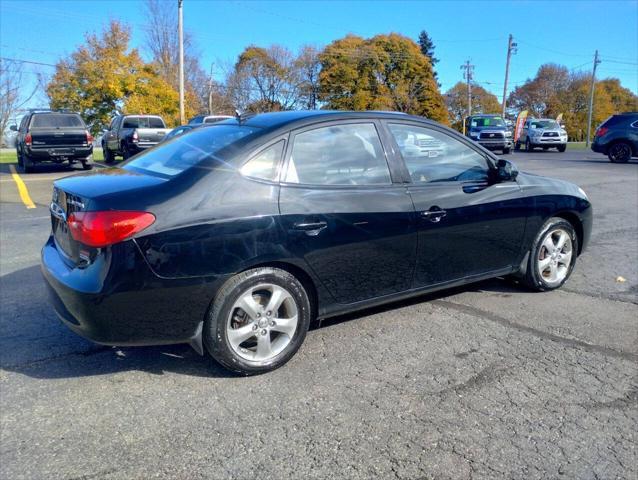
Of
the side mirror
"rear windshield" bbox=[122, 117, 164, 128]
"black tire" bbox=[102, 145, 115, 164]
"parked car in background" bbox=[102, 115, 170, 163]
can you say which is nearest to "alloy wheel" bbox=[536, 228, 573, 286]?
the side mirror

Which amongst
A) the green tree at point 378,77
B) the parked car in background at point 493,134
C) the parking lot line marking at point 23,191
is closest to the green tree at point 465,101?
the green tree at point 378,77

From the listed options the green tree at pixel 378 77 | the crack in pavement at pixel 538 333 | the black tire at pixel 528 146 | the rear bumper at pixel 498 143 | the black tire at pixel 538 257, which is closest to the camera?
the crack in pavement at pixel 538 333

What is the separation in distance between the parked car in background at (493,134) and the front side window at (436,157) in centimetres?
2343

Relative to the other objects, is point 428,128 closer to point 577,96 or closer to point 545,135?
point 545,135

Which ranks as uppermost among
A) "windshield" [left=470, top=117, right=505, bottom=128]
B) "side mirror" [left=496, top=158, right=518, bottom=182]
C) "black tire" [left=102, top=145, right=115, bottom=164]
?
"windshield" [left=470, top=117, right=505, bottom=128]

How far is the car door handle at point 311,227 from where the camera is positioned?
133 inches

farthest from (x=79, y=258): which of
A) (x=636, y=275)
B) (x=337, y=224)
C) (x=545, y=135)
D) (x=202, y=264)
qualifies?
(x=545, y=135)

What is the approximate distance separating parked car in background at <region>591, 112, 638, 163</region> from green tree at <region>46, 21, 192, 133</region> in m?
21.4

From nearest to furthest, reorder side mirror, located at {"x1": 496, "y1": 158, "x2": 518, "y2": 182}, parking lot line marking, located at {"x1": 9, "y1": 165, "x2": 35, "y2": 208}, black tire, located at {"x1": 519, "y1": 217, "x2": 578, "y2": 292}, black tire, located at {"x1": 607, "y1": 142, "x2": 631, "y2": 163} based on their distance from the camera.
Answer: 1. side mirror, located at {"x1": 496, "y1": 158, "x2": 518, "y2": 182}
2. black tire, located at {"x1": 519, "y1": 217, "x2": 578, "y2": 292}
3. parking lot line marking, located at {"x1": 9, "y1": 165, "x2": 35, "y2": 208}
4. black tire, located at {"x1": 607, "y1": 142, "x2": 631, "y2": 163}

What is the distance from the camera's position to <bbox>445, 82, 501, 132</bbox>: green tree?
70.6 meters

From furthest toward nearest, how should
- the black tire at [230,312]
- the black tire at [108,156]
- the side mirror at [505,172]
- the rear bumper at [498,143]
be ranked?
the rear bumper at [498,143] → the black tire at [108,156] → the side mirror at [505,172] → the black tire at [230,312]

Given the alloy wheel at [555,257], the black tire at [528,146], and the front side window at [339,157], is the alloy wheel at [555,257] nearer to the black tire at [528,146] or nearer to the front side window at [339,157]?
the front side window at [339,157]

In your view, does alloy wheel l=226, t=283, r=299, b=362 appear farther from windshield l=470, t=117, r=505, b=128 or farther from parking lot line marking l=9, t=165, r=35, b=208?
windshield l=470, t=117, r=505, b=128

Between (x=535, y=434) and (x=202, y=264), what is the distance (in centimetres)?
199
